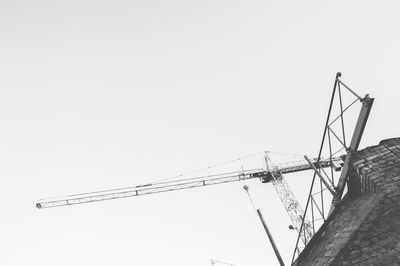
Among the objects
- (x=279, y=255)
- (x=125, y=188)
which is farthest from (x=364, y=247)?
(x=125, y=188)

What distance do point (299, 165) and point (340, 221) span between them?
109ft

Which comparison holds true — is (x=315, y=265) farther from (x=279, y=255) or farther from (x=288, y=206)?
(x=288, y=206)

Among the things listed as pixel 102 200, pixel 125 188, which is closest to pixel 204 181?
pixel 125 188

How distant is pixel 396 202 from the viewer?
14.2ft

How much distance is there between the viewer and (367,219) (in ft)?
14.8

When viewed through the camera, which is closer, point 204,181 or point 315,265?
point 315,265

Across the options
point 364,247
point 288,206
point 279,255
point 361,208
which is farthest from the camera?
point 288,206

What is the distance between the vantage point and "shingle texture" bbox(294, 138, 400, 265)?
4.00 meters

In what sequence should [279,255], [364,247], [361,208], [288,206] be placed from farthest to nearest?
1. [288,206]
2. [279,255]
3. [361,208]
4. [364,247]

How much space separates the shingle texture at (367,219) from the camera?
13.1ft

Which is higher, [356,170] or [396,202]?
[356,170]

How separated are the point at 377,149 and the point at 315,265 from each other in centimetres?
231

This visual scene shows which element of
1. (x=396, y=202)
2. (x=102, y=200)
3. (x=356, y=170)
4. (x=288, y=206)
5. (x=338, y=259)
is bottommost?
(x=338, y=259)

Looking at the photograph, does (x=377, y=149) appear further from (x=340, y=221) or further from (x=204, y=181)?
(x=204, y=181)
